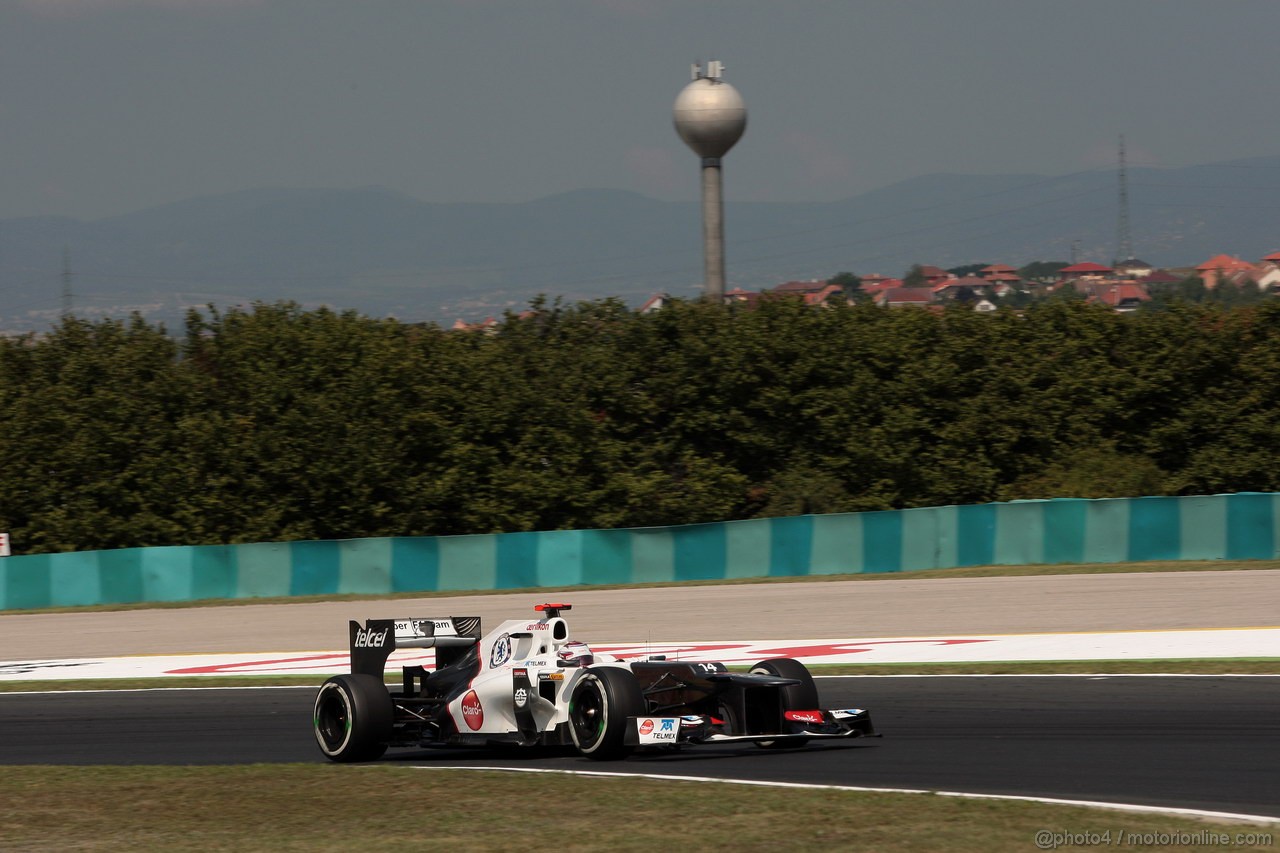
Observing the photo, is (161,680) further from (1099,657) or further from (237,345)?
(237,345)

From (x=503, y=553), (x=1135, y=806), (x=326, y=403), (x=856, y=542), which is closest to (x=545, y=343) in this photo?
(x=326, y=403)

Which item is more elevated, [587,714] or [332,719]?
[587,714]

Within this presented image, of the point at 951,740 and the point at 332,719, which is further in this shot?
the point at 332,719

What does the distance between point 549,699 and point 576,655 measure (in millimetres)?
428

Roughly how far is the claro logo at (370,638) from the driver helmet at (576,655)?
1896 millimetres

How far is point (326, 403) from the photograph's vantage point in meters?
38.3

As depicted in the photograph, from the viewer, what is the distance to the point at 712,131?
60.0 meters

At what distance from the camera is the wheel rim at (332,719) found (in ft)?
43.9

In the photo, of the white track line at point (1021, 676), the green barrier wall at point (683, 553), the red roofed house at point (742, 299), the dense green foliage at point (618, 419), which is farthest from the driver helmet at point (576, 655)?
the red roofed house at point (742, 299)

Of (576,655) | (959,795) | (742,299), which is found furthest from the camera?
(742,299)

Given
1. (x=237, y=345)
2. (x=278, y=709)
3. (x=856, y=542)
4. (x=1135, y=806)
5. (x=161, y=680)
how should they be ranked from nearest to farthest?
(x=1135, y=806), (x=278, y=709), (x=161, y=680), (x=856, y=542), (x=237, y=345)

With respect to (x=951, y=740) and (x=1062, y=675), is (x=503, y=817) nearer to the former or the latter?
(x=951, y=740)

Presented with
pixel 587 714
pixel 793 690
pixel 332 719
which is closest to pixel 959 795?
pixel 793 690

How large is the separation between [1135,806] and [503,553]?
23.4 m
